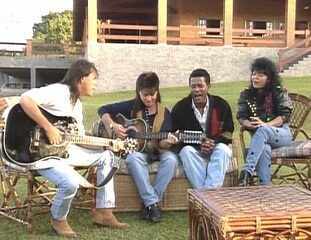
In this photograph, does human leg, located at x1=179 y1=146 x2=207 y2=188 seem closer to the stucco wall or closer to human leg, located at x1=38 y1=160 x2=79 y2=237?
human leg, located at x1=38 y1=160 x2=79 y2=237

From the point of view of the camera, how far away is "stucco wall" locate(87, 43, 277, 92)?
24344mm

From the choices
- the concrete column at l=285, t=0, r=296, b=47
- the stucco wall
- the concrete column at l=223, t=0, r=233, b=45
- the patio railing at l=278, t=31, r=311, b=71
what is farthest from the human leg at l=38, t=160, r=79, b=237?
the concrete column at l=285, t=0, r=296, b=47

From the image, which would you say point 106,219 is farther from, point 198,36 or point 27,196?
point 198,36

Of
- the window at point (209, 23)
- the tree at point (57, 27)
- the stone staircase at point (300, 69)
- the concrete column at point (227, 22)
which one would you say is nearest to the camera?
the stone staircase at point (300, 69)

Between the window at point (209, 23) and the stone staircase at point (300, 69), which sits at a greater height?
the window at point (209, 23)

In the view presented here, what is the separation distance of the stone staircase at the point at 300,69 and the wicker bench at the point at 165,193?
1884 cm

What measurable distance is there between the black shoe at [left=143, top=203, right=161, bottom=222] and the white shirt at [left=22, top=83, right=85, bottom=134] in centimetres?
80

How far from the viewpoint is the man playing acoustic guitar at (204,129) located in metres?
4.81

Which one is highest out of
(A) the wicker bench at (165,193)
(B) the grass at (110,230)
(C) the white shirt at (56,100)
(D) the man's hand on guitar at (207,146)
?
(C) the white shirt at (56,100)

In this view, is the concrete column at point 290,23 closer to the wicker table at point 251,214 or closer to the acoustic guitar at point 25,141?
the acoustic guitar at point 25,141

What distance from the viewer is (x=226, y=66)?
2508 cm

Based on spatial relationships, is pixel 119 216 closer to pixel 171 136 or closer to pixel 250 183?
pixel 171 136

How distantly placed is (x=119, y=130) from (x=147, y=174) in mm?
413

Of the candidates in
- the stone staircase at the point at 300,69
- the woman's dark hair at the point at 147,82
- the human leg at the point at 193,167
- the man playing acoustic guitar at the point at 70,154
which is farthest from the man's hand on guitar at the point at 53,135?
the stone staircase at the point at 300,69
